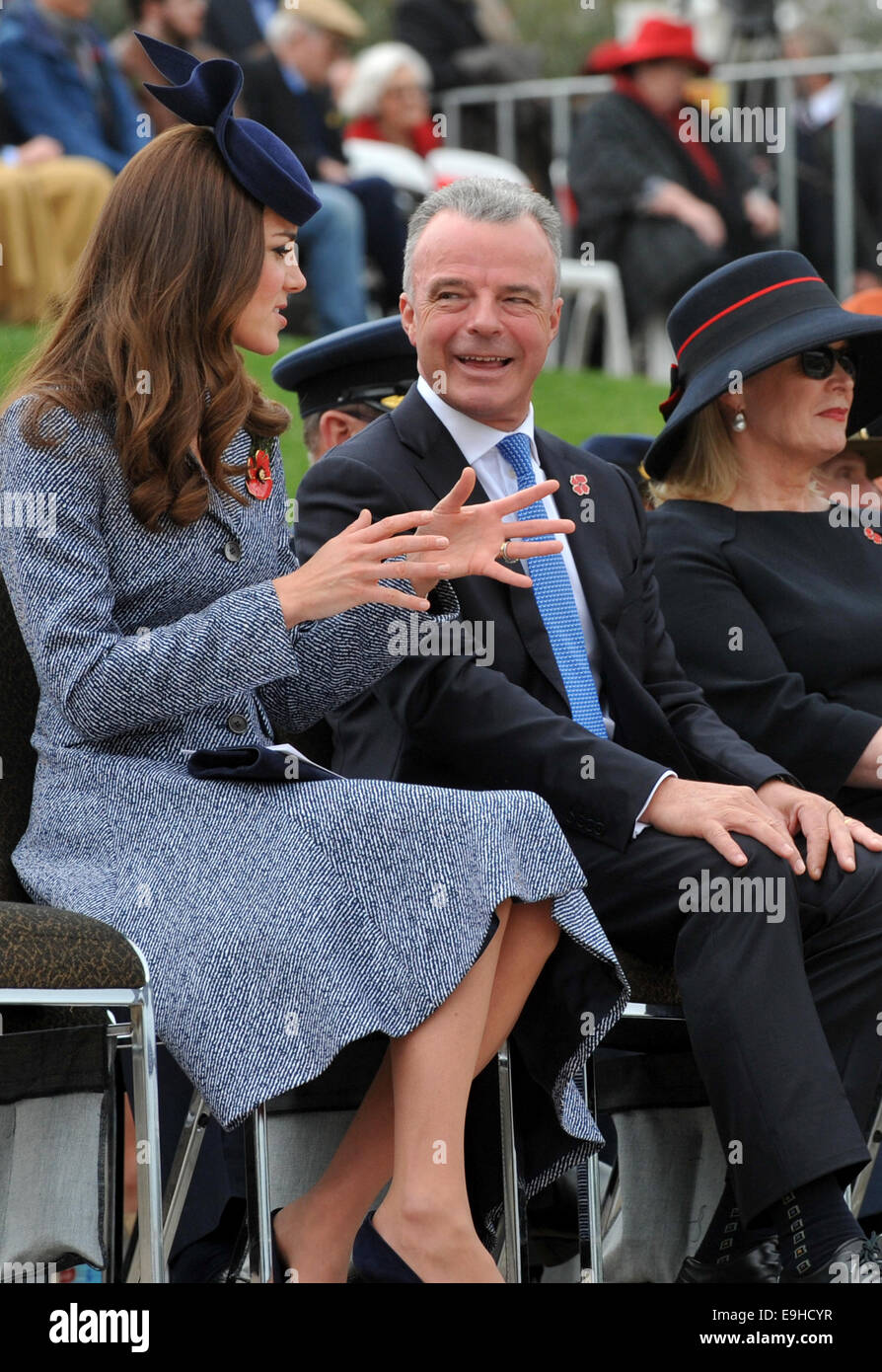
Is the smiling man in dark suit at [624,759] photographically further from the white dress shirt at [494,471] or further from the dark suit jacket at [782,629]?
the dark suit jacket at [782,629]

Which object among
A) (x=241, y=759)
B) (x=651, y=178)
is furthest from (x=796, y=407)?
(x=651, y=178)

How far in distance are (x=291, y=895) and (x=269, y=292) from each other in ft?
3.04

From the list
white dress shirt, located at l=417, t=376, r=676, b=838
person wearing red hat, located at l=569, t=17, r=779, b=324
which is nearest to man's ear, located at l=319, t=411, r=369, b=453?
white dress shirt, located at l=417, t=376, r=676, b=838

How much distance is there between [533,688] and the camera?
3279mm

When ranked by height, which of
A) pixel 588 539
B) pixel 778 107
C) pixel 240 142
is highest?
pixel 778 107

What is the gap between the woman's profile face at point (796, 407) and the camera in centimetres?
387

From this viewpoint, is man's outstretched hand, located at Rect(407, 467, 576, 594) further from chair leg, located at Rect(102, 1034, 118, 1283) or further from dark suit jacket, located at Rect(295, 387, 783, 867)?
chair leg, located at Rect(102, 1034, 118, 1283)

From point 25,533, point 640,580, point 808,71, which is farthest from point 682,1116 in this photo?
point 808,71

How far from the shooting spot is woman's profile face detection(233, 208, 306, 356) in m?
2.97

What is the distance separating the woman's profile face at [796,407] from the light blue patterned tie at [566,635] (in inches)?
29.9

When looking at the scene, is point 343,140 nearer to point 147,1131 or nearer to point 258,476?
point 258,476

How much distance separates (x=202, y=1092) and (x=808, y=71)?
8944 mm

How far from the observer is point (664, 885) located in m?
3.04
